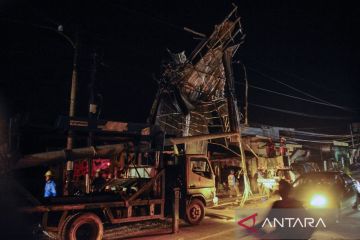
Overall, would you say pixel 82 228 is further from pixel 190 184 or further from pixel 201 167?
pixel 201 167

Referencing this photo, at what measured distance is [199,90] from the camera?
19328 mm

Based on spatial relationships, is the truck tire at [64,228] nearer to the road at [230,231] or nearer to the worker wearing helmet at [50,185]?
the worker wearing helmet at [50,185]

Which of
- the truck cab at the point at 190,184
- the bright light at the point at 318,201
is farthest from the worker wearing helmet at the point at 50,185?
the bright light at the point at 318,201

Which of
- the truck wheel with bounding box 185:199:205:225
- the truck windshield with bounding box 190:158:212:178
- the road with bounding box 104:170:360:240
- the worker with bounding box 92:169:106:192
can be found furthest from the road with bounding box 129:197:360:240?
the worker with bounding box 92:169:106:192

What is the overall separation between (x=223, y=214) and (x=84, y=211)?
6791 millimetres

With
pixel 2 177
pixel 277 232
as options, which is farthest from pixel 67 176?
pixel 277 232

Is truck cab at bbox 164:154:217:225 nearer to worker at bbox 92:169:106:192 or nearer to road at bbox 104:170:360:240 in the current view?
road at bbox 104:170:360:240

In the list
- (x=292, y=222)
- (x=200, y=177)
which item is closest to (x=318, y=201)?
(x=292, y=222)

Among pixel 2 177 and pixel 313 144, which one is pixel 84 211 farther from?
pixel 313 144

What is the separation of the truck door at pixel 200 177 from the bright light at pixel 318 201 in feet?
12.7

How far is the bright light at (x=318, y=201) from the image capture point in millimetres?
10188

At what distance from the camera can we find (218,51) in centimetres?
1873

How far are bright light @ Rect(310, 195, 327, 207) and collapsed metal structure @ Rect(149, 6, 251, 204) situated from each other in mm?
6882

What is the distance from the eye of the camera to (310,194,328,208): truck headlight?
401 inches
